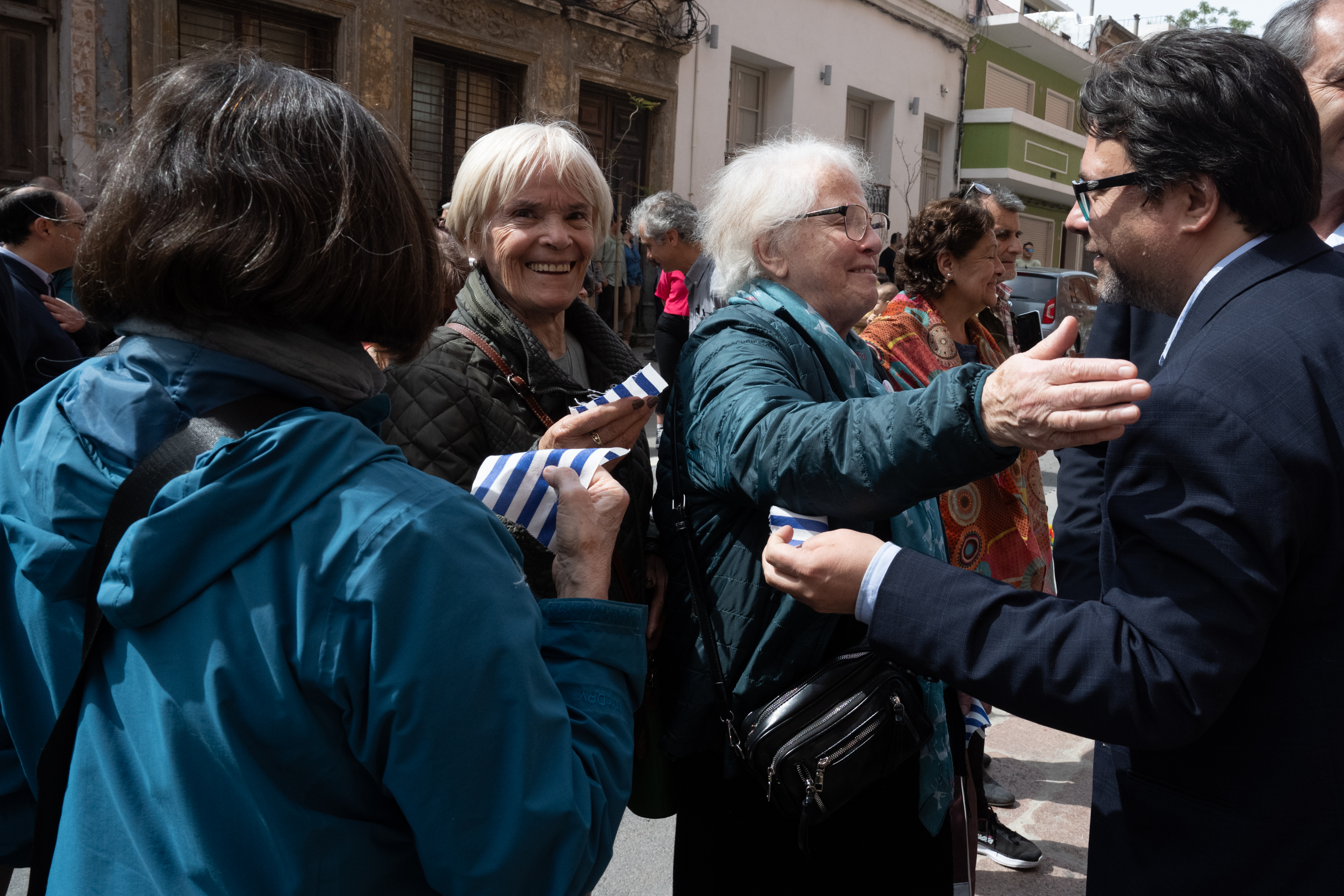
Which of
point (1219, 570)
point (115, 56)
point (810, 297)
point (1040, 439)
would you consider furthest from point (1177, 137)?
point (115, 56)

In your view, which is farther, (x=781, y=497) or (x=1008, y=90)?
(x=1008, y=90)

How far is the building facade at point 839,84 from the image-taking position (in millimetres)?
15133

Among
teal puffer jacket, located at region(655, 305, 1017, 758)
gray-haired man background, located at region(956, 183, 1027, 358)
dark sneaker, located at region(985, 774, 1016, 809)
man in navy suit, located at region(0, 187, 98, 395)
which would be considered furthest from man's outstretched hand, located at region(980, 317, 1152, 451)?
man in navy suit, located at region(0, 187, 98, 395)

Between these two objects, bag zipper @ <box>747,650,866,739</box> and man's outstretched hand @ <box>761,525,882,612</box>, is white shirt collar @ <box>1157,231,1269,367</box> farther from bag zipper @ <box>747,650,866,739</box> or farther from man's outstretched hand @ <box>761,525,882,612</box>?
bag zipper @ <box>747,650,866,739</box>

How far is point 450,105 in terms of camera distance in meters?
12.4

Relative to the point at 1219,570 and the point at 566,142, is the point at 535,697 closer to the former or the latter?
the point at 1219,570

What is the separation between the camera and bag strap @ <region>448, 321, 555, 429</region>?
2.13 metres

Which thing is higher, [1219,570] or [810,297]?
[810,297]

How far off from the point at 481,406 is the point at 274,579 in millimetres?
1093

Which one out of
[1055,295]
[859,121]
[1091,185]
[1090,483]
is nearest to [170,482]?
[1091,185]

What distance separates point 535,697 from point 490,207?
1575mm

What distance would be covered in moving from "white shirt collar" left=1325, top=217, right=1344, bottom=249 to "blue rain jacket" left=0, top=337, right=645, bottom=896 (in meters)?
2.45

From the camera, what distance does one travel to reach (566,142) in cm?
239

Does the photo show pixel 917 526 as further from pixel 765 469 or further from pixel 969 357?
pixel 969 357
